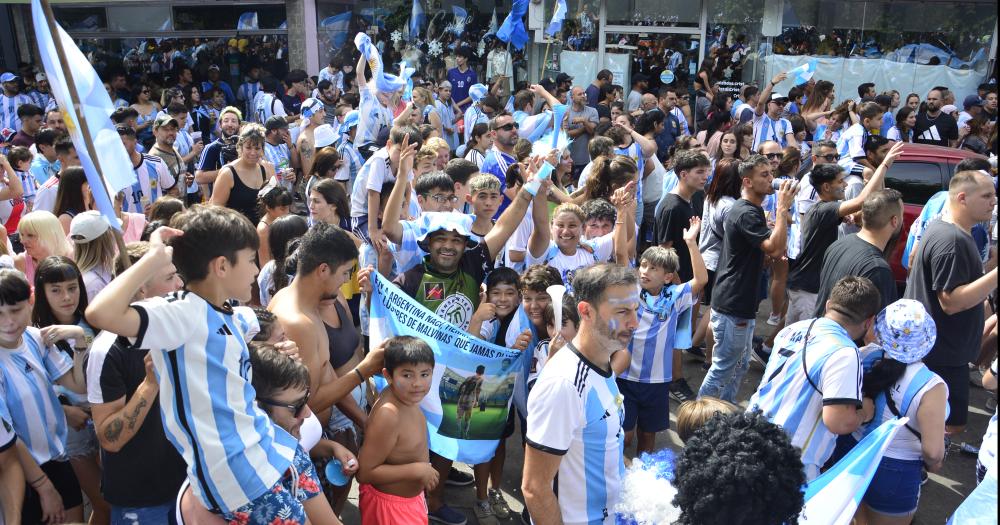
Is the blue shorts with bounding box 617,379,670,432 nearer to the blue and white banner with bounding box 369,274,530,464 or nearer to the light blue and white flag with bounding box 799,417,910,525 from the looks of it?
the blue and white banner with bounding box 369,274,530,464

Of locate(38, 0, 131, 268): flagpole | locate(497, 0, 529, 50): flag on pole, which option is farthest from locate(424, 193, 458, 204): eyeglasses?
locate(497, 0, 529, 50): flag on pole

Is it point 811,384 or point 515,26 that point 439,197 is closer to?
point 811,384

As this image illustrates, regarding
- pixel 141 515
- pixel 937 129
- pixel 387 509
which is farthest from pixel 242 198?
pixel 937 129

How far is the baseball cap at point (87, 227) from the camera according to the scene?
4230mm

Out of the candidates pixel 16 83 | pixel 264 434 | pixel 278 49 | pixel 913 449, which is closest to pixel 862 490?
pixel 913 449

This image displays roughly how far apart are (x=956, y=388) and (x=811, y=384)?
1.87 metres

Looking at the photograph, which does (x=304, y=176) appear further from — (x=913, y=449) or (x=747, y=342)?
(x=913, y=449)

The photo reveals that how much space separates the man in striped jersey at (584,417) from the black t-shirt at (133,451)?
140 cm

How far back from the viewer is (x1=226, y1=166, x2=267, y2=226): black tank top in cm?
645

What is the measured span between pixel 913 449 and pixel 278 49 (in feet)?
55.2

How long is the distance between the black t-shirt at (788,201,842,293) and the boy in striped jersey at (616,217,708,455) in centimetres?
182

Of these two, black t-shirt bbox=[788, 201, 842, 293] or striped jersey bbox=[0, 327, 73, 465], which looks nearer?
striped jersey bbox=[0, 327, 73, 465]

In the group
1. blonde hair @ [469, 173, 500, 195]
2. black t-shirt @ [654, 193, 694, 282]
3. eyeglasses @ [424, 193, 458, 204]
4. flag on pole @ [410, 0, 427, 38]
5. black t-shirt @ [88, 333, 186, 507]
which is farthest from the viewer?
flag on pole @ [410, 0, 427, 38]

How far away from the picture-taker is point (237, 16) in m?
17.6
